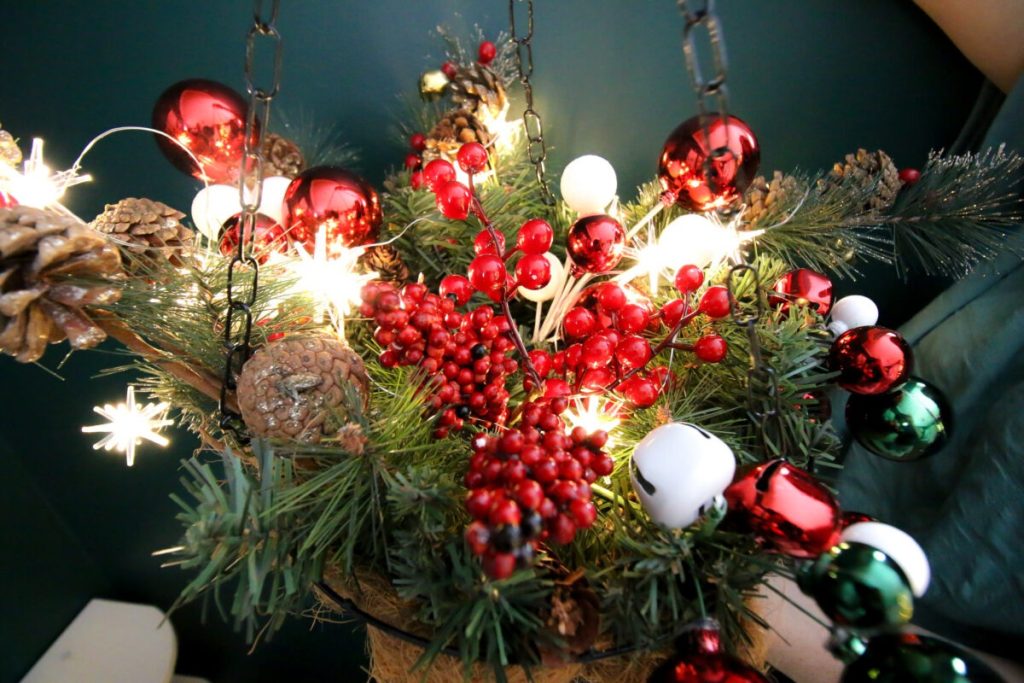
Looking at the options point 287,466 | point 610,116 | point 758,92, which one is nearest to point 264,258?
point 287,466

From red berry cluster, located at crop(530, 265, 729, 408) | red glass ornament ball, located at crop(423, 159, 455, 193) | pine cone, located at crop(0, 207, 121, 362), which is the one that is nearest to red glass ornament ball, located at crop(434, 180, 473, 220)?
red glass ornament ball, located at crop(423, 159, 455, 193)

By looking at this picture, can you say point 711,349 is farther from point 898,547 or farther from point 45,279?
point 45,279

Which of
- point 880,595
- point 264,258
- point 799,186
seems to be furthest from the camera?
point 799,186

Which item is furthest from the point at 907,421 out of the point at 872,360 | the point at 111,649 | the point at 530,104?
the point at 111,649

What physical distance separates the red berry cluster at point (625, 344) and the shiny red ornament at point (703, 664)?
0.17 meters

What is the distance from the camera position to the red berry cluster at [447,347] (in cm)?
44

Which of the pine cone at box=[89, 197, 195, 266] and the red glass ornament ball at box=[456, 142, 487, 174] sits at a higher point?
the red glass ornament ball at box=[456, 142, 487, 174]

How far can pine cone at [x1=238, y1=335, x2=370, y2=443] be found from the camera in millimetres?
413

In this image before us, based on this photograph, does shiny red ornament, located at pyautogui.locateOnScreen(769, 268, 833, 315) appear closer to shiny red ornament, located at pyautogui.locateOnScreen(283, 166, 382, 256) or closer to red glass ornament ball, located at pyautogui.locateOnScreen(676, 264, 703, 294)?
red glass ornament ball, located at pyautogui.locateOnScreen(676, 264, 703, 294)

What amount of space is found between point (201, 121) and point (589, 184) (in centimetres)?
37

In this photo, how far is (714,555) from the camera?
0.40 meters

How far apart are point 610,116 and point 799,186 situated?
27 cm

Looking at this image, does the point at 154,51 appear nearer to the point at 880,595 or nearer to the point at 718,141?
the point at 718,141

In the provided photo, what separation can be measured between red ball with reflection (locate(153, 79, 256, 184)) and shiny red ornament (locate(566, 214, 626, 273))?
1.08 feet
